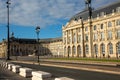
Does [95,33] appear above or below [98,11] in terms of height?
below

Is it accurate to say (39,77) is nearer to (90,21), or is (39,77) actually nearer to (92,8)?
(90,21)

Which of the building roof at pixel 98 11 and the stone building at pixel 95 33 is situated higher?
the building roof at pixel 98 11

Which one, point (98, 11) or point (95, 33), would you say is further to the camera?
point (98, 11)

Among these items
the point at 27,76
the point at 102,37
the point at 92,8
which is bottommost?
the point at 27,76

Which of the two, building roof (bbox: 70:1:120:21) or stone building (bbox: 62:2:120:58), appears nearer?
stone building (bbox: 62:2:120:58)

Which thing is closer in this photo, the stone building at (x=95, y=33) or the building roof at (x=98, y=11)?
the stone building at (x=95, y=33)

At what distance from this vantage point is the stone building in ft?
282

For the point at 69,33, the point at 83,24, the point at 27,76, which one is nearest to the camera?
the point at 27,76

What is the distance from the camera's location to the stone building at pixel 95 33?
85.8 meters

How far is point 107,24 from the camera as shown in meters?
90.0

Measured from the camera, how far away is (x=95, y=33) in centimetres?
9850

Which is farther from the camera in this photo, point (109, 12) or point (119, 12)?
point (109, 12)

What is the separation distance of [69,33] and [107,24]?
32062 millimetres

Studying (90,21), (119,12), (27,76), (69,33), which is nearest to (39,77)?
(27,76)
